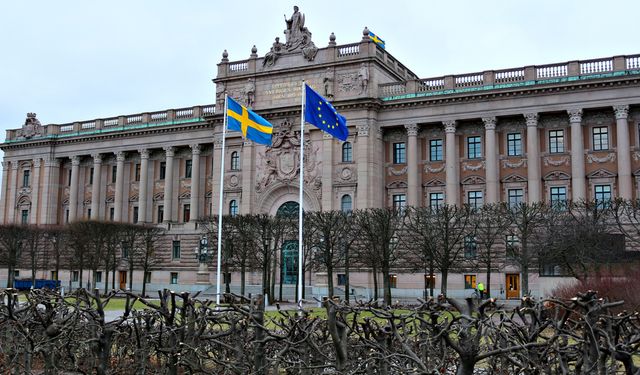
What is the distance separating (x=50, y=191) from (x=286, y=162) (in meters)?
35.8

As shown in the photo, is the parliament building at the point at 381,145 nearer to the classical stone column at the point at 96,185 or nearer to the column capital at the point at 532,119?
the column capital at the point at 532,119

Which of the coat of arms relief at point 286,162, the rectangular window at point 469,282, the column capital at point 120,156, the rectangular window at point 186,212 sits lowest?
the rectangular window at point 469,282

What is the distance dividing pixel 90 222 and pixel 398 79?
114 feet

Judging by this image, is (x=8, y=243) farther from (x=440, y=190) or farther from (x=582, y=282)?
(x=582, y=282)

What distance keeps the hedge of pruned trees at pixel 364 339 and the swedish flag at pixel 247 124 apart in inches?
1056

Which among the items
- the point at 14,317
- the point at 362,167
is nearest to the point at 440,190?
the point at 362,167

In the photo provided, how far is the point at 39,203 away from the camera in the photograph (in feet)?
302

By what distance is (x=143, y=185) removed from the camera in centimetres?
8562

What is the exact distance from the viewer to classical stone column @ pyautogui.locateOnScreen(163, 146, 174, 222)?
83.6 m

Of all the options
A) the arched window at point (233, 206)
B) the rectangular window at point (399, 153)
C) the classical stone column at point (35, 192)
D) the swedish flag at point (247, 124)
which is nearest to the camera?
the swedish flag at point (247, 124)

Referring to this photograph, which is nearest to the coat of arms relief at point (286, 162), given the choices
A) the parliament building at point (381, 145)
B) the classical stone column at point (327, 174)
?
the parliament building at point (381, 145)

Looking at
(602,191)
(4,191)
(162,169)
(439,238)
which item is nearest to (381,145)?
(602,191)

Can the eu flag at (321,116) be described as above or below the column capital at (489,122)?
below

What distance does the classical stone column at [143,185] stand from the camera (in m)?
85.1
